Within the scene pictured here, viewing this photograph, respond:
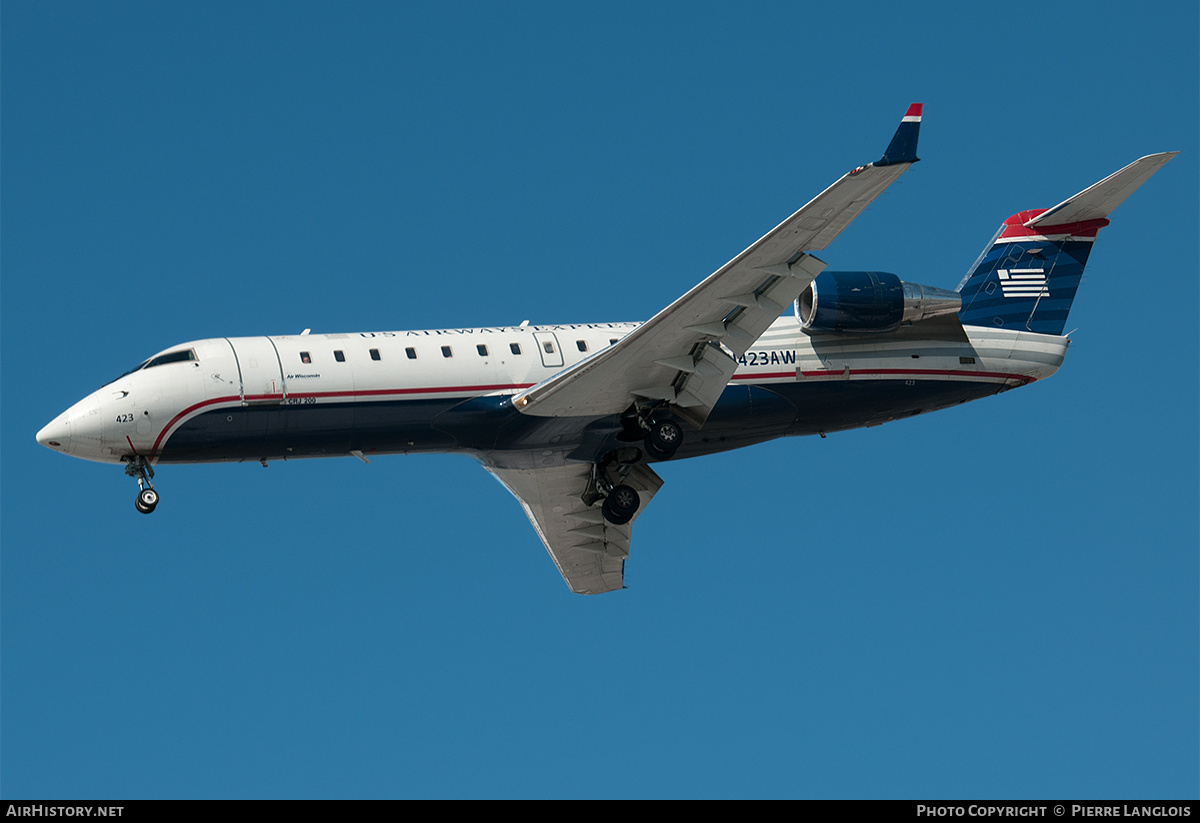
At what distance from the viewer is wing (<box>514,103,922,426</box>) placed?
75.7 ft

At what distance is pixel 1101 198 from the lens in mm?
28719

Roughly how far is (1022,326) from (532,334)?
9.06m

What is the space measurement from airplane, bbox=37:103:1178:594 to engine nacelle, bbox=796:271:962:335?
3 cm

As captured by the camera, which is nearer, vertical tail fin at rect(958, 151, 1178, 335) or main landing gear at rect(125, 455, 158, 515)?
main landing gear at rect(125, 455, 158, 515)

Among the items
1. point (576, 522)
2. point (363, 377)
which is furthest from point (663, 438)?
point (363, 377)

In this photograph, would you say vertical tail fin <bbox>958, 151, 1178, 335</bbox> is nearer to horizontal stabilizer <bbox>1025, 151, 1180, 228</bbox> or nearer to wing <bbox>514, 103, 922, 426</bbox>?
horizontal stabilizer <bbox>1025, 151, 1180, 228</bbox>

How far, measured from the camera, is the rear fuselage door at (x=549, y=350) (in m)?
26.5

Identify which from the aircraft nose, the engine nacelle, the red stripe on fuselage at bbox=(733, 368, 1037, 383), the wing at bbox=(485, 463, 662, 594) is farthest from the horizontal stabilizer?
the aircraft nose

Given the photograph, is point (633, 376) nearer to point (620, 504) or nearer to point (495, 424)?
point (495, 424)

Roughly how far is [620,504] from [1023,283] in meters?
8.54
